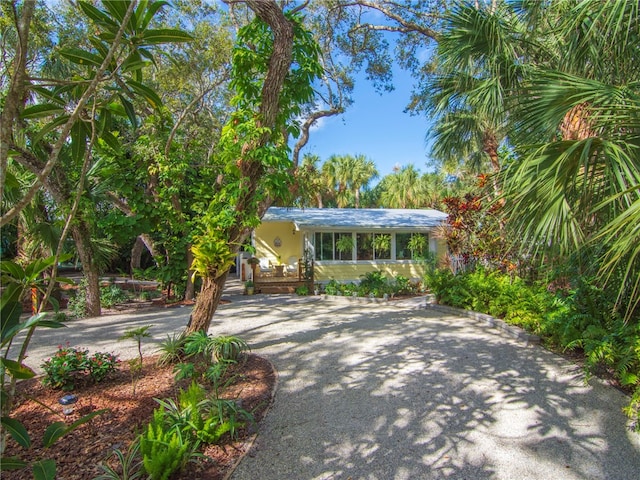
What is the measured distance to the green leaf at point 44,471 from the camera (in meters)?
1.76

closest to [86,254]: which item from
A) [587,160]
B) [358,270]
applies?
[358,270]

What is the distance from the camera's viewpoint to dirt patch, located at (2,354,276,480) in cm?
308

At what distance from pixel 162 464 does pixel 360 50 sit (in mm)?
13394

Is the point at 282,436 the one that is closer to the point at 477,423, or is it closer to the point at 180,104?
the point at 477,423

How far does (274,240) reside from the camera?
16500mm

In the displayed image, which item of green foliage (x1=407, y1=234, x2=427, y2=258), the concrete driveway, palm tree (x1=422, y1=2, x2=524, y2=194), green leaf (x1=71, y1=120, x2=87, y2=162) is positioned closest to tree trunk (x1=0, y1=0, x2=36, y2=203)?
green leaf (x1=71, y1=120, x2=87, y2=162)

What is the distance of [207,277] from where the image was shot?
231 inches

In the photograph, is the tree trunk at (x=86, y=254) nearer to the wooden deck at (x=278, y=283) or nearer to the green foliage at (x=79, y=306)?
the green foliage at (x=79, y=306)

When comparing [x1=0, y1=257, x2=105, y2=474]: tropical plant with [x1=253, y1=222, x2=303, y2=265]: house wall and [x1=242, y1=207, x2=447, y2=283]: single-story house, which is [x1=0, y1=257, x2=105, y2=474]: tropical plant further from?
[x1=253, y1=222, x2=303, y2=265]: house wall

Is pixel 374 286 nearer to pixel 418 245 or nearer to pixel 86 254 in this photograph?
pixel 418 245

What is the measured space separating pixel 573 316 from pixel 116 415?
20.5 ft

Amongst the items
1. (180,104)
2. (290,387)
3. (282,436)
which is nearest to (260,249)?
(180,104)

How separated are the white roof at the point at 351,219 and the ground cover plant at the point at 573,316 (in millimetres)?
6021

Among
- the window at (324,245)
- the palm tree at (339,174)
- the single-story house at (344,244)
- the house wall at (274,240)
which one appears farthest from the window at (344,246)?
the palm tree at (339,174)
